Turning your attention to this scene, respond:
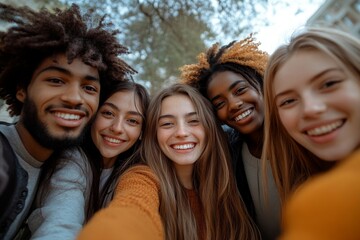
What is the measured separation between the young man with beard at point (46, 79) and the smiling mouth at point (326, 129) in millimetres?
1288

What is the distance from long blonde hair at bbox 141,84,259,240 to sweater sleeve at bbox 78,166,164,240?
0.23 metres

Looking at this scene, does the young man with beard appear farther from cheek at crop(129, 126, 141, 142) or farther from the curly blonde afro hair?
the curly blonde afro hair

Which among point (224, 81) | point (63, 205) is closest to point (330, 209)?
point (63, 205)

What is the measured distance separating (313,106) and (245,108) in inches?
37.8

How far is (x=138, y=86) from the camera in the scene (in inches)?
88.8

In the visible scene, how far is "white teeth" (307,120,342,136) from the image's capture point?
3.58 ft

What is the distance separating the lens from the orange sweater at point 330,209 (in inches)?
22.9

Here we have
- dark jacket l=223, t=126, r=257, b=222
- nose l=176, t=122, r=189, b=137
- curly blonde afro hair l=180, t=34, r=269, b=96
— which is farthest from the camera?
curly blonde afro hair l=180, t=34, r=269, b=96

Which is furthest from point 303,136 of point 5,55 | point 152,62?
point 152,62

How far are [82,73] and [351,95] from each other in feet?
4.65

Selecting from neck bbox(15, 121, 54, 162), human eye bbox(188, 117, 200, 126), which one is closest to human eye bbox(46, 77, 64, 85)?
neck bbox(15, 121, 54, 162)

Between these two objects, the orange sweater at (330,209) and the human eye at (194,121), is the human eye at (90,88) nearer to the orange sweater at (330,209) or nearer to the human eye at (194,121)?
the human eye at (194,121)

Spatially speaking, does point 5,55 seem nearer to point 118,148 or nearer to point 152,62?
point 118,148

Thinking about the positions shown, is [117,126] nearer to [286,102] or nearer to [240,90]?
[240,90]
